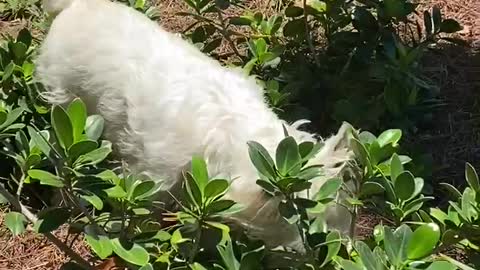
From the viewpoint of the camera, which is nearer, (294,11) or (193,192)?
(193,192)

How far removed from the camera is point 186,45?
2666mm

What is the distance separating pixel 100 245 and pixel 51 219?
144 mm

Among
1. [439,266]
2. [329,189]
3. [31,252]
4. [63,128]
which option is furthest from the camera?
[31,252]

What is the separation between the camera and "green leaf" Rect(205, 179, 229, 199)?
5.60 feet

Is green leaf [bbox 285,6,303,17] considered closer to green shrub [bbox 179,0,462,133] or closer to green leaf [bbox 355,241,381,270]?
green shrub [bbox 179,0,462,133]

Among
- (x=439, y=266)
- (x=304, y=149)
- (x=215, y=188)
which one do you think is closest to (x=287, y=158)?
(x=304, y=149)

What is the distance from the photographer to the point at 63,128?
1.63 m

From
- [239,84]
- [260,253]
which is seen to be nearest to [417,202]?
[260,253]

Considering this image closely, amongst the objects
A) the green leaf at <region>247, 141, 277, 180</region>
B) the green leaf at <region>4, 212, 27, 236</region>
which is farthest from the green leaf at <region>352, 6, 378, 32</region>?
the green leaf at <region>4, 212, 27, 236</region>

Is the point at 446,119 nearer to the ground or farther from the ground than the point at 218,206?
nearer to the ground

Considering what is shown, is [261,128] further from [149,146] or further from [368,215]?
[368,215]

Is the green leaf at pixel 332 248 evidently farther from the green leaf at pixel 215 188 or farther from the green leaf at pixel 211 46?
the green leaf at pixel 211 46

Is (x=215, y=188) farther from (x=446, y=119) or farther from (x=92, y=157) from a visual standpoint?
(x=446, y=119)

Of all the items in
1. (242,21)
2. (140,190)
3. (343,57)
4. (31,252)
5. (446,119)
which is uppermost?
(140,190)
